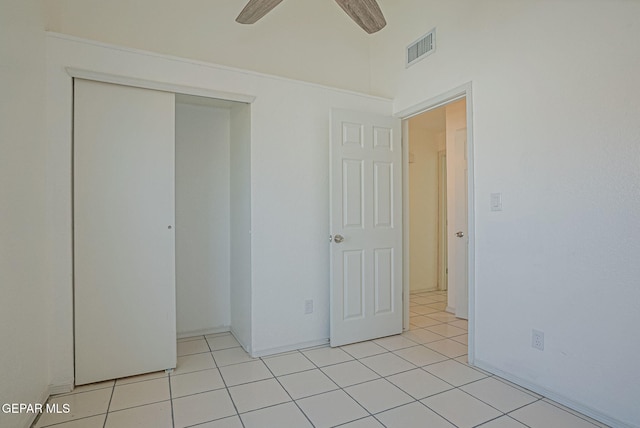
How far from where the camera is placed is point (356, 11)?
1936 millimetres

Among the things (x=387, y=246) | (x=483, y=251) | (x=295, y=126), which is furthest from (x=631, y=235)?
(x=295, y=126)

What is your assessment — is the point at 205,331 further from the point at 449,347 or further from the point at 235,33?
the point at 235,33

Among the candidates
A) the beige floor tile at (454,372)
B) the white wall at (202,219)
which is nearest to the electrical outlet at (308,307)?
the white wall at (202,219)

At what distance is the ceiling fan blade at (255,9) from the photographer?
1.96 m

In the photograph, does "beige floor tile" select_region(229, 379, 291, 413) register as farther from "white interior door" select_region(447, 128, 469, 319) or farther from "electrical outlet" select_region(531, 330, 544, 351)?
"white interior door" select_region(447, 128, 469, 319)

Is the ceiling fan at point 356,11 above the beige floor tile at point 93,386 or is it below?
above

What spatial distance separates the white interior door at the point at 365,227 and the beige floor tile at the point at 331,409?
2.73ft

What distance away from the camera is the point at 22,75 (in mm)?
1786

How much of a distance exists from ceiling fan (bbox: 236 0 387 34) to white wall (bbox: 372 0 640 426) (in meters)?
0.96

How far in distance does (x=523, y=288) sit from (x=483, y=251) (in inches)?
14.2

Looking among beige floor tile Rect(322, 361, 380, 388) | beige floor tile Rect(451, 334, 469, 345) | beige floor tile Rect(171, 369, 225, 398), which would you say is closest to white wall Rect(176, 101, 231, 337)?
beige floor tile Rect(171, 369, 225, 398)

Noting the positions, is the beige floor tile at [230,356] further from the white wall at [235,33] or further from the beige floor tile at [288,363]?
the white wall at [235,33]

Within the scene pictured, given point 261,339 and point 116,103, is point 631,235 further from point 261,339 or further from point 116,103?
point 116,103

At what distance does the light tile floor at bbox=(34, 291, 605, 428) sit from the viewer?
6.04 ft
